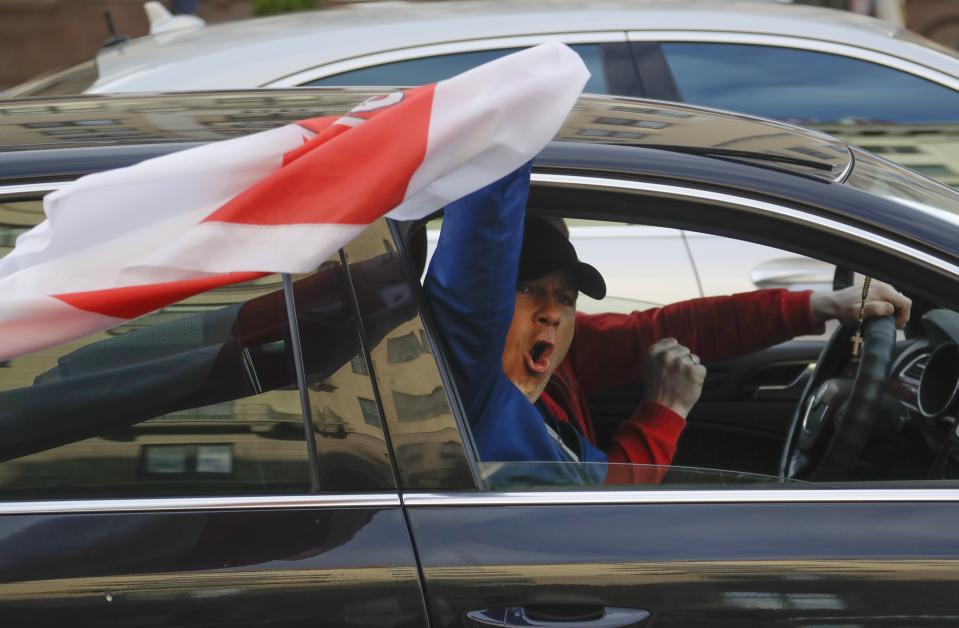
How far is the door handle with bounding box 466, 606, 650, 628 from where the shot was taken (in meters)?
1.60

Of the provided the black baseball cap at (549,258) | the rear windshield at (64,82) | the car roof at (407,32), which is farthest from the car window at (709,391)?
the rear windshield at (64,82)

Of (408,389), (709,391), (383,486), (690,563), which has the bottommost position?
(709,391)

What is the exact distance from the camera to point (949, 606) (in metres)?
1.66

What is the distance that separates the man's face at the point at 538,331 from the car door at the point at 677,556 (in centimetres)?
44

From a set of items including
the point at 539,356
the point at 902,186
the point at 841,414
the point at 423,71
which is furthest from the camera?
the point at 423,71

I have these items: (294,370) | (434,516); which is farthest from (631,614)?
(294,370)

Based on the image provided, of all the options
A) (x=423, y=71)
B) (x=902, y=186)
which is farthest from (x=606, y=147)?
(x=423, y=71)

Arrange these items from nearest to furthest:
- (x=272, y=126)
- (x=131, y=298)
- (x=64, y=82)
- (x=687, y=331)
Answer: (x=131, y=298), (x=272, y=126), (x=687, y=331), (x=64, y=82)

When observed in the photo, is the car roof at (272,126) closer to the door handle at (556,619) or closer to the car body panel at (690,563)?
Answer: the car body panel at (690,563)

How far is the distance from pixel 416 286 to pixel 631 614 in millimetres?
536

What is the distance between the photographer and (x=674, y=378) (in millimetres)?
2383

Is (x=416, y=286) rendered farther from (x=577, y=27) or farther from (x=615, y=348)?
(x=577, y=27)

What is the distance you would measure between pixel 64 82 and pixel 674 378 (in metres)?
2.58

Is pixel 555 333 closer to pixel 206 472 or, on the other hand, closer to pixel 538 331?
pixel 538 331
